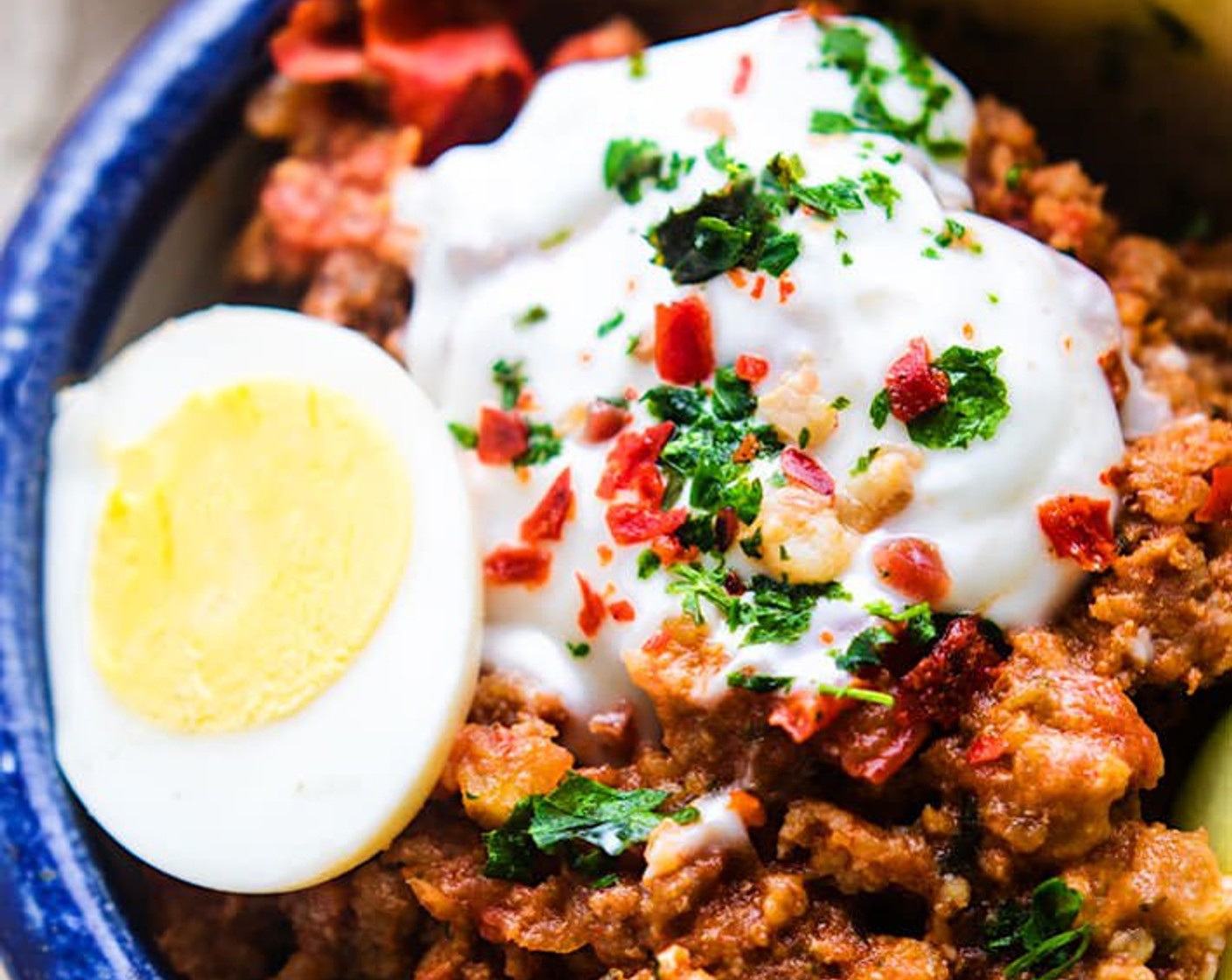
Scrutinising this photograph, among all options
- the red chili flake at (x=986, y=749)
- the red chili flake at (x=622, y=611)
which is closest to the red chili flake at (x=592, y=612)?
the red chili flake at (x=622, y=611)

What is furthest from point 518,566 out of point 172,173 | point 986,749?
point 172,173

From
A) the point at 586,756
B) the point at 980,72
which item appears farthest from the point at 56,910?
Answer: the point at 980,72

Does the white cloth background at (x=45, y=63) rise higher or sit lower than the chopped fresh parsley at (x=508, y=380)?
lower

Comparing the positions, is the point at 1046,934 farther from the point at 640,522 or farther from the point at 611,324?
the point at 611,324

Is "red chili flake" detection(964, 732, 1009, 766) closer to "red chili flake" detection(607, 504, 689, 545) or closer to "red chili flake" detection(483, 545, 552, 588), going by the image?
"red chili flake" detection(607, 504, 689, 545)

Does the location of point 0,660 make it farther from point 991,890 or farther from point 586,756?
point 991,890

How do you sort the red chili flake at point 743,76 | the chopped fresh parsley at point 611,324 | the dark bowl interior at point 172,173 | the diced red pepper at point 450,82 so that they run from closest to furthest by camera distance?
the chopped fresh parsley at point 611,324 < the red chili flake at point 743,76 < the dark bowl interior at point 172,173 < the diced red pepper at point 450,82

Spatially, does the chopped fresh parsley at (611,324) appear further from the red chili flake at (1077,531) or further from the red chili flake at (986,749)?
the red chili flake at (986,749)
